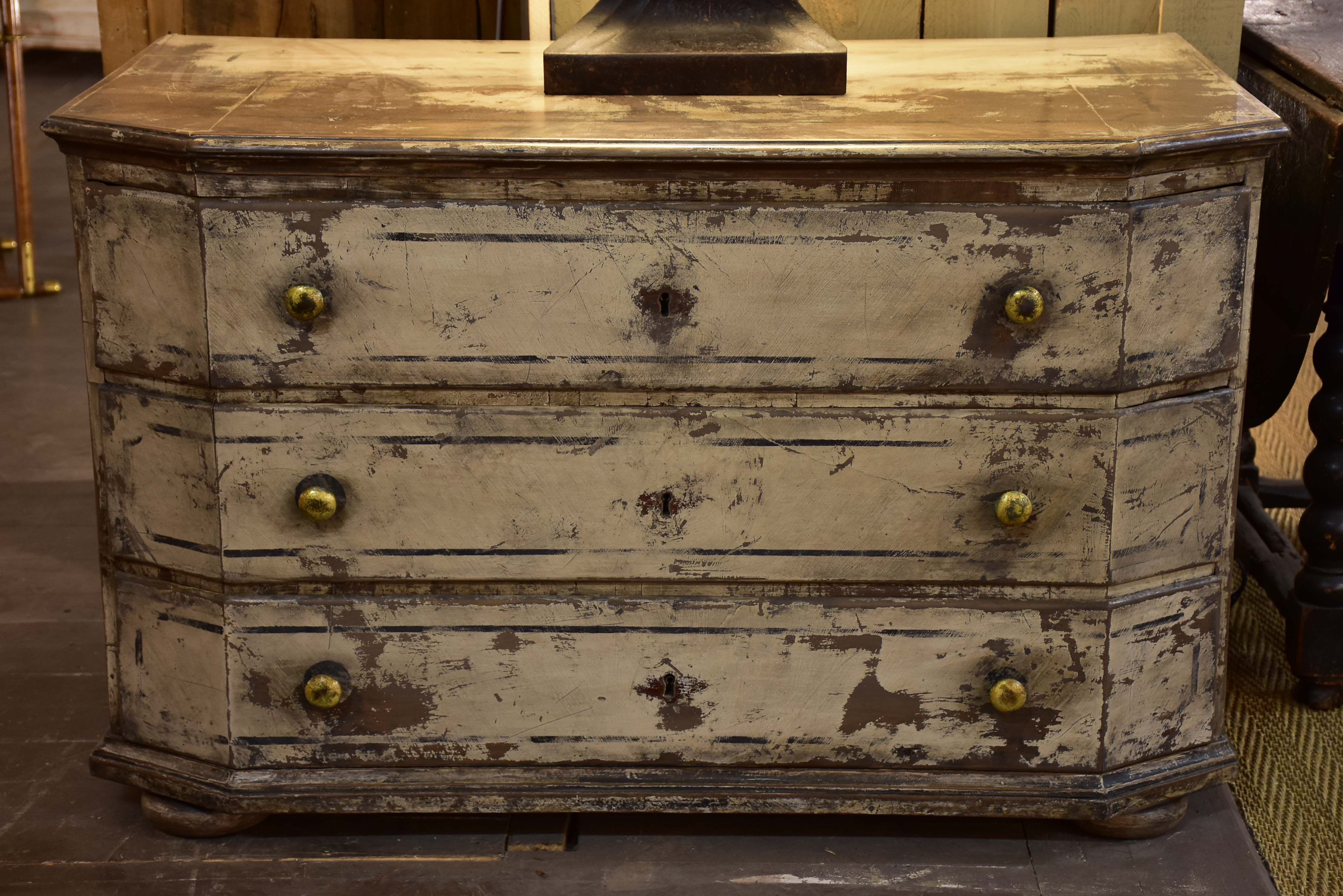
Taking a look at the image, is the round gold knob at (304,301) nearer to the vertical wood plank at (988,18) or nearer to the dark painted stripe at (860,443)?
the dark painted stripe at (860,443)

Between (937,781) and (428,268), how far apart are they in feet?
2.75

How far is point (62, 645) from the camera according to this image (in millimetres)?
2221

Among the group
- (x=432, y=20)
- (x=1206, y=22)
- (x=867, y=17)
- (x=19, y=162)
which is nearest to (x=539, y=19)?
(x=432, y=20)

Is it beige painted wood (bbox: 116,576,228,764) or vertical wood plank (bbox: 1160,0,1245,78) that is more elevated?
vertical wood plank (bbox: 1160,0,1245,78)

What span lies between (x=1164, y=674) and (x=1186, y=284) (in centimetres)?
46

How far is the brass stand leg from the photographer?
3805 mm

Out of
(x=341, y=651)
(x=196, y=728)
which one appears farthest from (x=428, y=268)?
(x=196, y=728)

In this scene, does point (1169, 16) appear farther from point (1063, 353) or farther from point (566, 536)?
point (566, 536)

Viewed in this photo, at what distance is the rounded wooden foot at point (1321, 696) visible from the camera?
2076 millimetres

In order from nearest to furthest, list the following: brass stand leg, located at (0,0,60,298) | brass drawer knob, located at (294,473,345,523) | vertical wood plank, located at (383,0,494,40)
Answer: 1. brass drawer knob, located at (294,473,345,523)
2. vertical wood plank, located at (383,0,494,40)
3. brass stand leg, located at (0,0,60,298)

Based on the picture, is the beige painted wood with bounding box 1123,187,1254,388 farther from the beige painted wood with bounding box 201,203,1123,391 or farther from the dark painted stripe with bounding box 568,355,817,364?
the dark painted stripe with bounding box 568,355,817,364

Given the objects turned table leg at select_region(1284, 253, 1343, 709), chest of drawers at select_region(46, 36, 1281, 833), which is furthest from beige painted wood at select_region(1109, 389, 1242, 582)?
turned table leg at select_region(1284, 253, 1343, 709)

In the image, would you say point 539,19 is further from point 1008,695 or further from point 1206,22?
point 1008,695

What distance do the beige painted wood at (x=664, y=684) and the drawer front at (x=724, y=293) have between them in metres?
0.28
